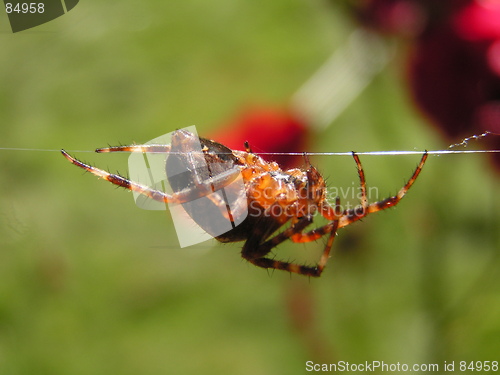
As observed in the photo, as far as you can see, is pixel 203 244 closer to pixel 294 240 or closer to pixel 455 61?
pixel 294 240

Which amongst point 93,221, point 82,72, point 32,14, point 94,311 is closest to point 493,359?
point 94,311

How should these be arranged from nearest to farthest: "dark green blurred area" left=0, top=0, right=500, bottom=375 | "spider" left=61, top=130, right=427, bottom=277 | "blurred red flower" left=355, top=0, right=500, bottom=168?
"spider" left=61, top=130, right=427, bottom=277, "blurred red flower" left=355, top=0, right=500, bottom=168, "dark green blurred area" left=0, top=0, right=500, bottom=375

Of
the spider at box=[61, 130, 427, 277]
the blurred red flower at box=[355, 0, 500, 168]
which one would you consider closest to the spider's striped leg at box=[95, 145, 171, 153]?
the spider at box=[61, 130, 427, 277]

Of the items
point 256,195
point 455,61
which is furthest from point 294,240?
point 455,61

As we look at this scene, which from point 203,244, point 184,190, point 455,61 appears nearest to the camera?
point 184,190

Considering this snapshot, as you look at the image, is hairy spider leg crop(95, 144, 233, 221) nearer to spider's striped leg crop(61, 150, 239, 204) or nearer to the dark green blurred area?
spider's striped leg crop(61, 150, 239, 204)

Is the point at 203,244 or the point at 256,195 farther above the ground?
the point at 256,195
